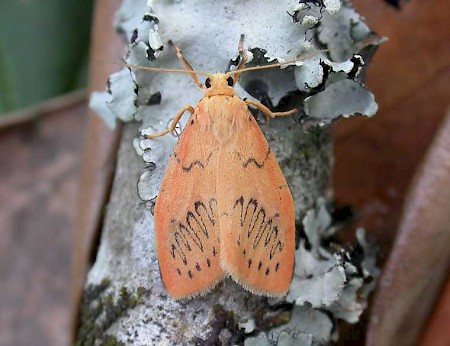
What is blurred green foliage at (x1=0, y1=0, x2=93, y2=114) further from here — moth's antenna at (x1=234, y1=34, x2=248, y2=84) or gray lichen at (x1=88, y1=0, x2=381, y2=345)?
moth's antenna at (x1=234, y1=34, x2=248, y2=84)

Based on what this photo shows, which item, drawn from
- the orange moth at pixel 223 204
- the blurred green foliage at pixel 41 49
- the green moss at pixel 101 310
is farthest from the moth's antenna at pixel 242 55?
the blurred green foliage at pixel 41 49

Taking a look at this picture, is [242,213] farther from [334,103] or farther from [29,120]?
[29,120]

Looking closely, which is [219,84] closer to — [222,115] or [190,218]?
[222,115]

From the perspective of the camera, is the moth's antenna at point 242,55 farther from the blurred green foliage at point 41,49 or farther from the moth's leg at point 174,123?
the blurred green foliage at point 41,49

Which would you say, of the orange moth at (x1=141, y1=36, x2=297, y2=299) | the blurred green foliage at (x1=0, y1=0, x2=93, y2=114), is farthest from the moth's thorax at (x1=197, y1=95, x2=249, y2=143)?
the blurred green foliage at (x1=0, y1=0, x2=93, y2=114)

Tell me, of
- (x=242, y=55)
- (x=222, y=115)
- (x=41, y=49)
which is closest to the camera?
(x=242, y=55)

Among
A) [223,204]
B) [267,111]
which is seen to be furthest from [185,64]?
[223,204]

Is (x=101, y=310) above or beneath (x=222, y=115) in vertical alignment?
beneath
